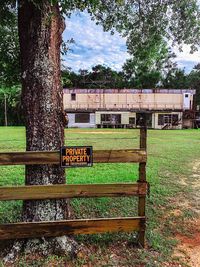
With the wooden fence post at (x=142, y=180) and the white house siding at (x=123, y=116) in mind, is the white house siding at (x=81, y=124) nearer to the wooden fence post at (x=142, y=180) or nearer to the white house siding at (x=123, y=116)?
the white house siding at (x=123, y=116)

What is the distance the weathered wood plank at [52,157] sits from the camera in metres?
3.88

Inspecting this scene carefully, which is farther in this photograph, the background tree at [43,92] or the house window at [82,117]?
the house window at [82,117]

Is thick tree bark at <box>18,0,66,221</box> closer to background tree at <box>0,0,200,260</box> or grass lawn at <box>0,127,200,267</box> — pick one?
background tree at <box>0,0,200,260</box>

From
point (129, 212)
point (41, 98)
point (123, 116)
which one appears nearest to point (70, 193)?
point (41, 98)

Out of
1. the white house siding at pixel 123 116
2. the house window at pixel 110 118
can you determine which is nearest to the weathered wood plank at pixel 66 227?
the white house siding at pixel 123 116

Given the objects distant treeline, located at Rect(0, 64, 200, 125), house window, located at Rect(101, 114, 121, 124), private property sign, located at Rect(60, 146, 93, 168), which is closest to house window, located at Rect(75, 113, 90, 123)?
house window, located at Rect(101, 114, 121, 124)

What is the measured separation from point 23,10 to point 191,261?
3748mm

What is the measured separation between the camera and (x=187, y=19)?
7.68 metres

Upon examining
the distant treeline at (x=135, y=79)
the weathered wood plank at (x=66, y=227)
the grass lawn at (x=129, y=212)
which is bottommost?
the grass lawn at (x=129, y=212)

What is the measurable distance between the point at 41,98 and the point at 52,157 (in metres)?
0.76

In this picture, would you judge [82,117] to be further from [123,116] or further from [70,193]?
[70,193]

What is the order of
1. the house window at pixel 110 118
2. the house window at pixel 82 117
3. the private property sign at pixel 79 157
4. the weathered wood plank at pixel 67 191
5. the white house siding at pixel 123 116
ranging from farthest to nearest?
1. the house window at pixel 82 117
2. the house window at pixel 110 118
3. the white house siding at pixel 123 116
4. the private property sign at pixel 79 157
5. the weathered wood plank at pixel 67 191

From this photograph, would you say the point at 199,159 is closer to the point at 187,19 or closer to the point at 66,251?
the point at 187,19

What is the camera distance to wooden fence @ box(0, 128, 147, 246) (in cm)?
389
